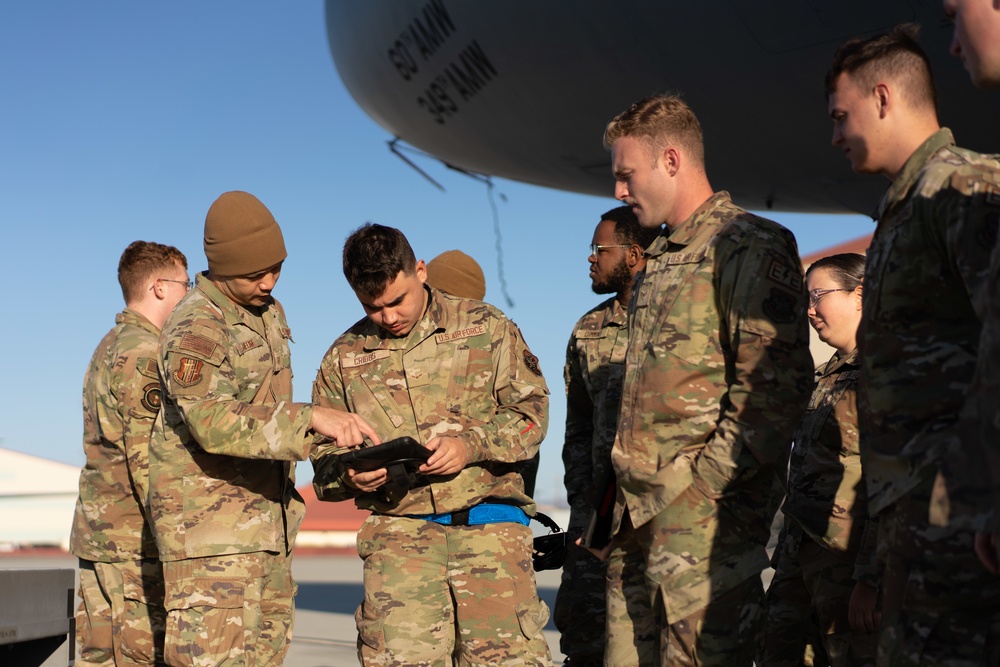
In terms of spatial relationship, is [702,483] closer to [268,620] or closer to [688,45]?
[268,620]

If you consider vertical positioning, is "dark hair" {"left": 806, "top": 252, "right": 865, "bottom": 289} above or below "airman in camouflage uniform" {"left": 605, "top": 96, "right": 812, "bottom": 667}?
above

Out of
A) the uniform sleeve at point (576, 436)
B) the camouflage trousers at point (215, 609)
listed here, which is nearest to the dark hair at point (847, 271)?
the uniform sleeve at point (576, 436)

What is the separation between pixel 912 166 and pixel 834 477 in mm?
1505

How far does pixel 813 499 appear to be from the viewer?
Result: 3.38 metres

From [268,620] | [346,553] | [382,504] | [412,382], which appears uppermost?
[412,382]

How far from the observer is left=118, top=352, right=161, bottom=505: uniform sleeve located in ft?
13.4

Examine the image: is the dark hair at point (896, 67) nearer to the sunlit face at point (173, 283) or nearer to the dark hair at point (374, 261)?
the dark hair at point (374, 261)

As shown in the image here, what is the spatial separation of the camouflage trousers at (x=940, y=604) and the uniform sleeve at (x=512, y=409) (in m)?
1.64

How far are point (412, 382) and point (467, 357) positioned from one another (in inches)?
8.0

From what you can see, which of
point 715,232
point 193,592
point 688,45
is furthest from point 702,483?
point 688,45

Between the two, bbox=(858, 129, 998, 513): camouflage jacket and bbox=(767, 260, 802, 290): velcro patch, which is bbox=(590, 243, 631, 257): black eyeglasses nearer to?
bbox=(767, 260, 802, 290): velcro patch

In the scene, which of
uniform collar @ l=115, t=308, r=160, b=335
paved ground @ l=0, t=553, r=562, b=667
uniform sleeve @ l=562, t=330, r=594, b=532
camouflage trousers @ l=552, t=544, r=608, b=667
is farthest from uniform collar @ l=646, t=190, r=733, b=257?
paved ground @ l=0, t=553, r=562, b=667

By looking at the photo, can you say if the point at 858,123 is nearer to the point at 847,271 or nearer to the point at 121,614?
the point at 847,271

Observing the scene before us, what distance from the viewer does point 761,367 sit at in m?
2.49
